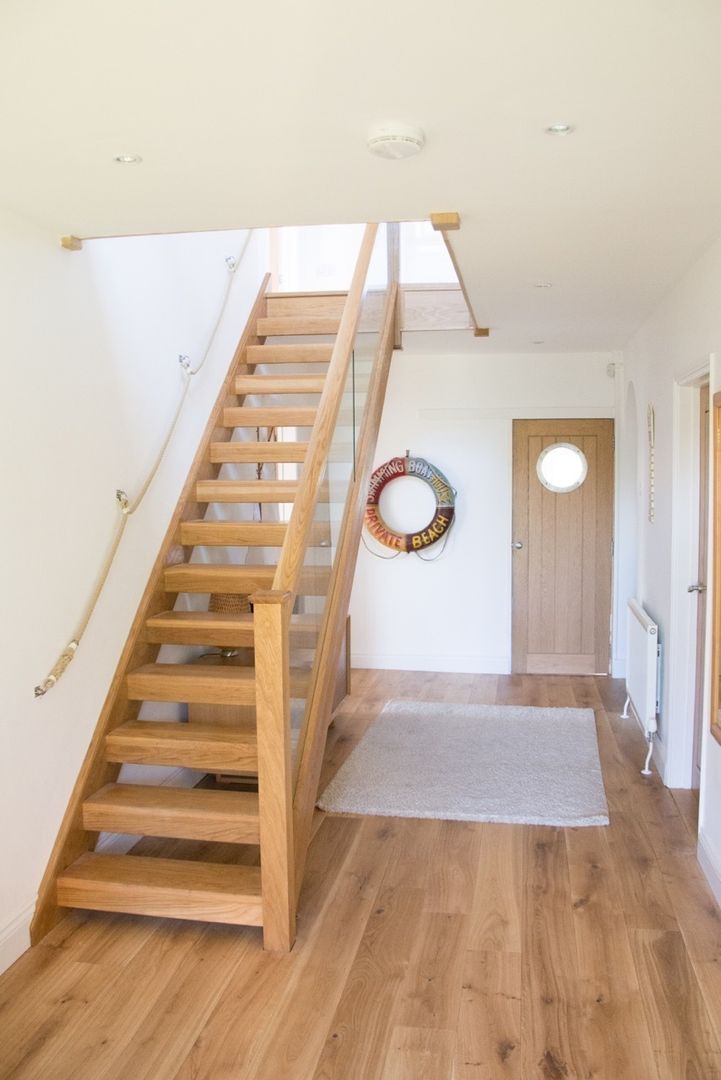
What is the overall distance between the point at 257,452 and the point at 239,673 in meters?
1.28

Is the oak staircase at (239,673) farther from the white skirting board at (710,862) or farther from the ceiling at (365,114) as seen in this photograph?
the white skirting board at (710,862)

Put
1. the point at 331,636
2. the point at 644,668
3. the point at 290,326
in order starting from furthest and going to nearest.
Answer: the point at 290,326
the point at 644,668
the point at 331,636

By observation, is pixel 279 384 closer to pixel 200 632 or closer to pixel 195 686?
pixel 200 632

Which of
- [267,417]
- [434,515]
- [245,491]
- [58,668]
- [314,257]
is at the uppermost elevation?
[314,257]

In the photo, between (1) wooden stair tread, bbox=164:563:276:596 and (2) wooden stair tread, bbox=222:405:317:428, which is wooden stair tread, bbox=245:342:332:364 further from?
(1) wooden stair tread, bbox=164:563:276:596

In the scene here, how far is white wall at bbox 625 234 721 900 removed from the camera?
3.23 metres

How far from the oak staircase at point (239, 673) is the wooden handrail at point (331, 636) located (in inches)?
0.5

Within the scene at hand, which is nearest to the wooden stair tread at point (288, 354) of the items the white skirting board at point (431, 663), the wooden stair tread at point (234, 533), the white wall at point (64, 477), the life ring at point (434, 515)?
the white wall at point (64, 477)

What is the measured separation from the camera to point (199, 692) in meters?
3.47

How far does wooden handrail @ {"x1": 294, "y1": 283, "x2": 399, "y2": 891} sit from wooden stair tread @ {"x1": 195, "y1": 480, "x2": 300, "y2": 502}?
0.31m

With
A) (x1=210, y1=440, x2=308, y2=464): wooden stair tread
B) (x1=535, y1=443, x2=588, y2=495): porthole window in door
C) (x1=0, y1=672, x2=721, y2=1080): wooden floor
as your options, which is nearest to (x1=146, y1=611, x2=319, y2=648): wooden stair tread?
(x1=0, y1=672, x2=721, y2=1080): wooden floor

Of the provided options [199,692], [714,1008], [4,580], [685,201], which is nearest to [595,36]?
[685,201]

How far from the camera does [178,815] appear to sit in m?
3.08

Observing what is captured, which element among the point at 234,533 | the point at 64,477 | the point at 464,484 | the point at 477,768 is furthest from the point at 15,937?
the point at 464,484
